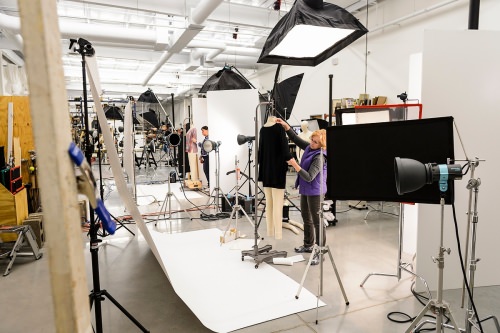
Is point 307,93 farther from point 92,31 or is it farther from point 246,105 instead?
point 92,31

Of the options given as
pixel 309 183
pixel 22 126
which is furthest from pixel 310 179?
pixel 22 126

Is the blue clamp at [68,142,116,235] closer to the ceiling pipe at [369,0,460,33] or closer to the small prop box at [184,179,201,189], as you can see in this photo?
the ceiling pipe at [369,0,460,33]

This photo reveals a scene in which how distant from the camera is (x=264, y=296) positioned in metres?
3.03

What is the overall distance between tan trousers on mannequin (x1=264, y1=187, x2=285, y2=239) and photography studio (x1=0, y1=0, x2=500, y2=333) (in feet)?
0.08

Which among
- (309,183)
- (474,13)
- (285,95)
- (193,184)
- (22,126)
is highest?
(474,13)

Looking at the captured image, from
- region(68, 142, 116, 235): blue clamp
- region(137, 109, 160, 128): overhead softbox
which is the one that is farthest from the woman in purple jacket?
region(137, 109, 160, 128): overhead softbox

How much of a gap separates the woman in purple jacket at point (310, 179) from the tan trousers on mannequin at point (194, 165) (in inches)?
216

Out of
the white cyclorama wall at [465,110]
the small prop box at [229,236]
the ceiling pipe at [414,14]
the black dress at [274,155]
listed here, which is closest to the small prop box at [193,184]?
the small prop box at [229,236]

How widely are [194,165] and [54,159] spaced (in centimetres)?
874

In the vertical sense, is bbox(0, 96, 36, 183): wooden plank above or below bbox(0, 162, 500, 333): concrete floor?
above

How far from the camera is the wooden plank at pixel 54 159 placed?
588mm

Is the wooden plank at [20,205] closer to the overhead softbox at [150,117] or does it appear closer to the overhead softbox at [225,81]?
the overhead softbox at [225,81]

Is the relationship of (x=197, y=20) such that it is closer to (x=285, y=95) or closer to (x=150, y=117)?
(x=285, y=95)

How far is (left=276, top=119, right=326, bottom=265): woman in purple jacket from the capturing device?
3715mm
